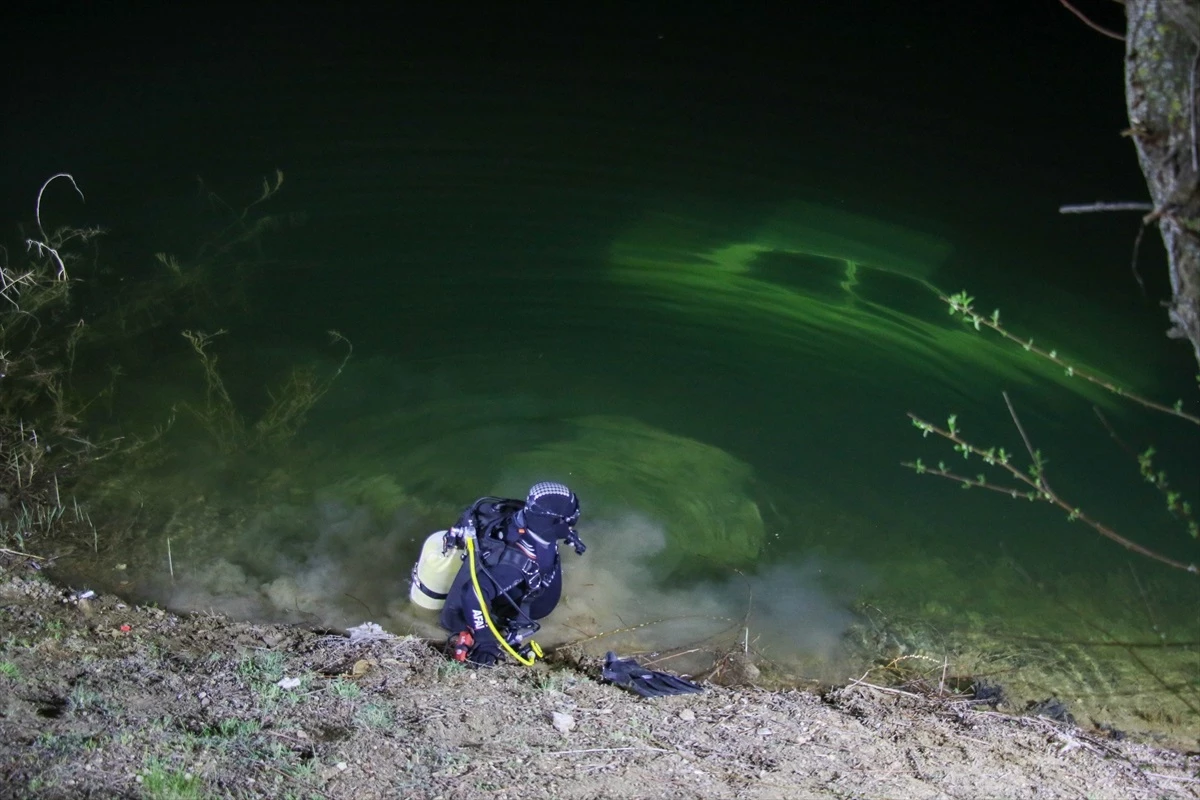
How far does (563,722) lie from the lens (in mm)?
3740

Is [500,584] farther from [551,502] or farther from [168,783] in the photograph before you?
[168,783]

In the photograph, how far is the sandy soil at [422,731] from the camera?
313 cm

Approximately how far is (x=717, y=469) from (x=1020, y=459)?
6.61ft

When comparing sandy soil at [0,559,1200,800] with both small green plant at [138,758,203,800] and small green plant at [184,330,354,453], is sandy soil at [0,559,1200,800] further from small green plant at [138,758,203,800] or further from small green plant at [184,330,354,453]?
small green plant at [184,330,354,453]

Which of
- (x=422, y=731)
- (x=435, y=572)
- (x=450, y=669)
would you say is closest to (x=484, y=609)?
(x=450, y=669)

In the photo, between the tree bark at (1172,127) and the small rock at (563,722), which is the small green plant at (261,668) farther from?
the tree bark at (1172,127)

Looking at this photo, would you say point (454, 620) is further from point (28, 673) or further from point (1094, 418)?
point (1094, 418)

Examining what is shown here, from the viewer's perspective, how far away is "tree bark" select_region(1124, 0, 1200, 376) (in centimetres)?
232

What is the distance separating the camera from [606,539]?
575cm

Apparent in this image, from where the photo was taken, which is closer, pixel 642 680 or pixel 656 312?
pixel 642 680

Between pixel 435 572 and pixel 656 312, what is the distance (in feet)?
10.9

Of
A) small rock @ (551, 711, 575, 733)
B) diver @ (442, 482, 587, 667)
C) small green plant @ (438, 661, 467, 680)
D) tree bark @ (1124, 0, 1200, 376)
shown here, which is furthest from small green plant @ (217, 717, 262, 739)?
tree bark @ (1124, 0, 1200, 376)

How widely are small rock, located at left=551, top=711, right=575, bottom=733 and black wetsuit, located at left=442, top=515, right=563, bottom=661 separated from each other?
76 cm

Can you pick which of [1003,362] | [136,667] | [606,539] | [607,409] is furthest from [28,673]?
[1003,362]
